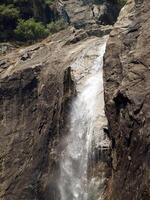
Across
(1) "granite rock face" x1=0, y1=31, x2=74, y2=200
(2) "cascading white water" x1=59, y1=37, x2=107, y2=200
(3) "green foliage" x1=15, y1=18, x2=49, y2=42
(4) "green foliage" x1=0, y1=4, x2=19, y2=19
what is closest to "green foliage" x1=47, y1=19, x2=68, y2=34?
(3) "green foliage" x1=15, y1=18, x2=49, y2=42

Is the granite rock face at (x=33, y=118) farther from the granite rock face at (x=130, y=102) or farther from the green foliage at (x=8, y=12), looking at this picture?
the green foliage at (x=8, y=12)

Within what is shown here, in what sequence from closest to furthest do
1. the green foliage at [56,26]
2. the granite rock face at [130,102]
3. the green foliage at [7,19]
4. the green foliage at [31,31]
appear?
the granite rock face at [130,102] → the green foliage at [31,31] → the green foliage at [56,26] → the green foliage at [7,19]

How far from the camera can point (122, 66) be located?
23750mm

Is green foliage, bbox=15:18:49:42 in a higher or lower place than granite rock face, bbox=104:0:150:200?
lower

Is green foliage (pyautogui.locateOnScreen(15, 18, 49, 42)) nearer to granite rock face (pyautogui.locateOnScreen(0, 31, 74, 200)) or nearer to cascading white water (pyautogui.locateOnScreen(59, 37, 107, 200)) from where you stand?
granite rock face (pyautogui.locateOnScreen(0, 31, 74, 200))

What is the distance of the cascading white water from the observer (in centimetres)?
2575

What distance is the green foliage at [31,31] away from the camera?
46.0 m

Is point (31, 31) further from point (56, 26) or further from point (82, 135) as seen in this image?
point (82, 135)

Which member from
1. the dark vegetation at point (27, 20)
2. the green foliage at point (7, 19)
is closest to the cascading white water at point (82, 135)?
the dark vegetation at point (27, 20)

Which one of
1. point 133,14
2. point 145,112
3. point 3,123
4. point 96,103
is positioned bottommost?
point 3,123

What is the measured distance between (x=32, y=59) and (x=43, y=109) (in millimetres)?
4733

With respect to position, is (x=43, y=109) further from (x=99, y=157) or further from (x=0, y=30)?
(x=0, y=30)

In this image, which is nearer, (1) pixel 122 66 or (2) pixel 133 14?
(1) pixel 122 66

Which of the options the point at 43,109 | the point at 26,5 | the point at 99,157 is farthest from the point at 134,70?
the point at 26,5
